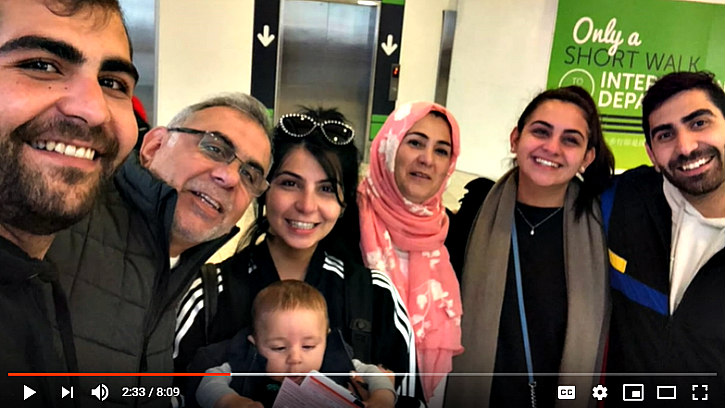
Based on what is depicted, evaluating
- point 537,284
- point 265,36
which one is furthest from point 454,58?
point 537,284

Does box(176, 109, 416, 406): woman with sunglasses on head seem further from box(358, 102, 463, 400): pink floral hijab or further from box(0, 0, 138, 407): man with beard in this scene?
box(0, 0, 138, 407): man with beard

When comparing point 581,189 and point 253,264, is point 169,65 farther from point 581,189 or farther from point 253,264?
point 581,189

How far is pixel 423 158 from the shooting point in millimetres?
944

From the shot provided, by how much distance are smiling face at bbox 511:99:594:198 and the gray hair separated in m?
0.41

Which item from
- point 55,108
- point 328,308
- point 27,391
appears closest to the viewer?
point 55,108

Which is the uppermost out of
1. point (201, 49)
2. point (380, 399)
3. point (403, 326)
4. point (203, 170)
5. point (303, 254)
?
point (201, 49)

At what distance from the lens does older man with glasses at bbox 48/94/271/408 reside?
77 cm

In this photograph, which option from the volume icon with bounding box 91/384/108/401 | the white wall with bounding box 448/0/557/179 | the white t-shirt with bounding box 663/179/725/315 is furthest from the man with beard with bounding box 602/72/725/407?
the volume icon with bounding box 91/384/108/401

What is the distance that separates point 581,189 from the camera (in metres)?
1.01

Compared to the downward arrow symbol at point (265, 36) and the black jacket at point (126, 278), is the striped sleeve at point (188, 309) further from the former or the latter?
the downward arrow symbol at point (265, 36)

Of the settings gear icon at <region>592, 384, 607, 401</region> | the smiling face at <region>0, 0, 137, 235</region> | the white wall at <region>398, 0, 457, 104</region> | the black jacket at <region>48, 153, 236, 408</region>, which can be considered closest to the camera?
the smiling face at <region>0, 0, 137, 235</region>

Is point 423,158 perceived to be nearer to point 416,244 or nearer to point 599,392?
point 416,244

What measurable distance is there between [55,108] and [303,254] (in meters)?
0.39

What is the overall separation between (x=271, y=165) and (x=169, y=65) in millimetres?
195
